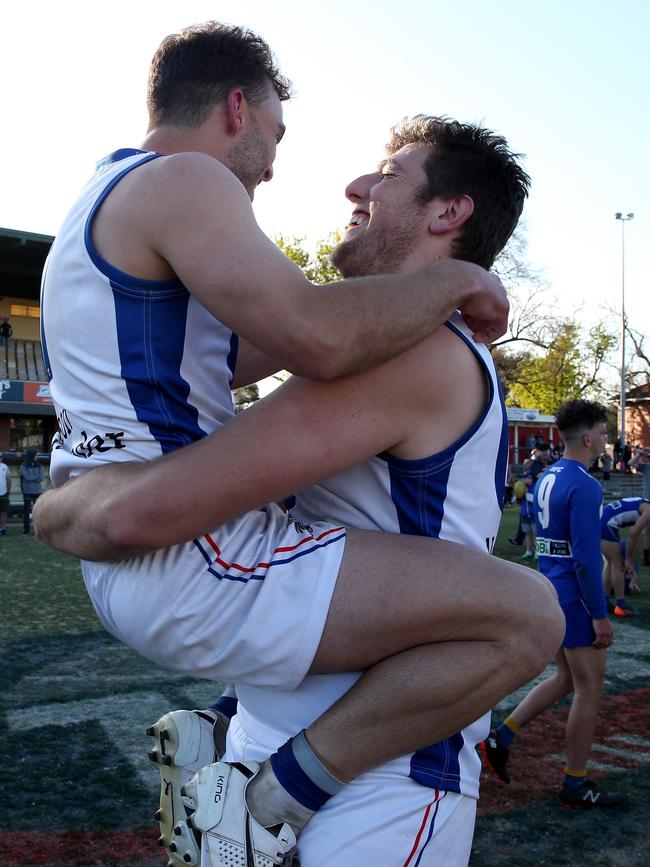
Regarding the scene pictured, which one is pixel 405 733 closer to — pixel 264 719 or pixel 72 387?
pixel 264 719

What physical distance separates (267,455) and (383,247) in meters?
0.87

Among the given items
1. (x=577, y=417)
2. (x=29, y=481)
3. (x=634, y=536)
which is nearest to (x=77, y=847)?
(x=577, y=417)

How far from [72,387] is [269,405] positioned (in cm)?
50

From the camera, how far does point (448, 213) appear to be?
2320mm

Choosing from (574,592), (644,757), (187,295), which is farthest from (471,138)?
(644,757)

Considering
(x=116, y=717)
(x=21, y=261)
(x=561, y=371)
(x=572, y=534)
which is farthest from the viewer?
(x=561, y=371)

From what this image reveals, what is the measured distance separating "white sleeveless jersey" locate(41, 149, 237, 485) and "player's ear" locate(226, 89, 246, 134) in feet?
1.17

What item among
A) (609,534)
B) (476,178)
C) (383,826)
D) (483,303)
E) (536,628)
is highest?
(476,178)

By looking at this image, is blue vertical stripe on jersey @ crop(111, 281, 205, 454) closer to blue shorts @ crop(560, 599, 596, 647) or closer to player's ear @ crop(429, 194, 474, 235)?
player's ear @ crop(429, 194, 474, 235)

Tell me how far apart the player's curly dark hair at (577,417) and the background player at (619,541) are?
5063 mm

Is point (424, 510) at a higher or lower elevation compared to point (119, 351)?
lower

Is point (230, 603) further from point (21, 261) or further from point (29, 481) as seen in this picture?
point (21, 261)

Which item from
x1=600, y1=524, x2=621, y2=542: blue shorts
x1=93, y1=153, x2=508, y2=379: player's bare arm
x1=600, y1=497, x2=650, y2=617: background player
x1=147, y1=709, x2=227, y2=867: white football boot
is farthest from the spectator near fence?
x1=93, y1=153, x2=508, y2=379: player's bare arm

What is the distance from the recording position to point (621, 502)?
523 inches
